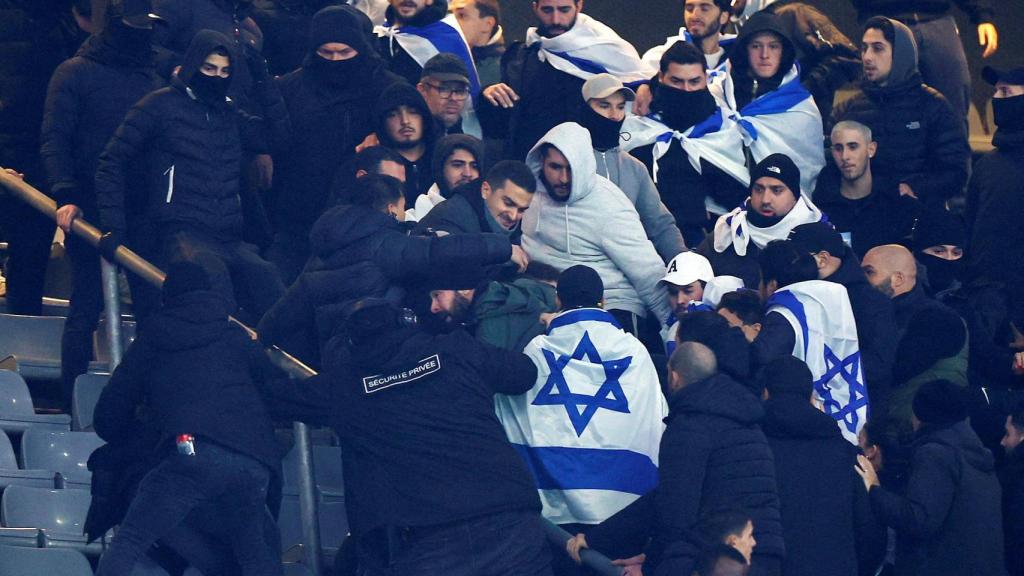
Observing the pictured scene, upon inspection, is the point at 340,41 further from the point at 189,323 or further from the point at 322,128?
the point at 189,323

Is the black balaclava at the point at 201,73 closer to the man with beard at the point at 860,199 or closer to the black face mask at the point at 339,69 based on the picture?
the black face mask at the point at 339,69

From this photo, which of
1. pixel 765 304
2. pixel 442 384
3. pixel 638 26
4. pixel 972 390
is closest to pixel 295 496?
pixel 442 384

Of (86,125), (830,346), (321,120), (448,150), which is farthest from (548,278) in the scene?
(86,125)

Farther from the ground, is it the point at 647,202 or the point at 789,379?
the point at 789,379

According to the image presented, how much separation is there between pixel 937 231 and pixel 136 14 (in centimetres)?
360

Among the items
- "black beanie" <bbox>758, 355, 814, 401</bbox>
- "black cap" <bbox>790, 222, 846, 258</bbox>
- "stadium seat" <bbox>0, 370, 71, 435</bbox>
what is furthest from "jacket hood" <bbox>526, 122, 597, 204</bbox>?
"stadium seat" <bbox>0, 370, 71, 435</bbox>

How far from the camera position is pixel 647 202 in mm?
8164

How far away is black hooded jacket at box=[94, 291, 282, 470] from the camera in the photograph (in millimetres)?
6750

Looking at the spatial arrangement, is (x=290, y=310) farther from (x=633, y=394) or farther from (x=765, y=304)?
(x=765, y=304)

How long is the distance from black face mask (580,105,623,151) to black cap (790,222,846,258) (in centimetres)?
103

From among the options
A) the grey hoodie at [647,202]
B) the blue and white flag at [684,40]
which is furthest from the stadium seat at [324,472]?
the blue and white flag at [684,40]

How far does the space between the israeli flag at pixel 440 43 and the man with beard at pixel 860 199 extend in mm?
1685

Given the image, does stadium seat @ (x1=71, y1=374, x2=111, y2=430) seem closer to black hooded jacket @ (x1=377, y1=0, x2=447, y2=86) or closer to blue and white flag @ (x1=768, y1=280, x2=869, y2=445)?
black hooded jacket @ (x1=377, y1=0, x2=447, y2=86)

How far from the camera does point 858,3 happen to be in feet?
32.2
